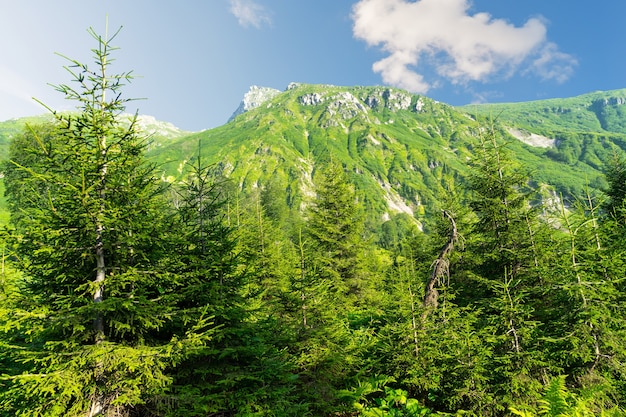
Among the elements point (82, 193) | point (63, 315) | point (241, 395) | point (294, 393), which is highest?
point (82, 193)

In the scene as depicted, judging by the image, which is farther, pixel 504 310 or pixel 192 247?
pixel 192 247

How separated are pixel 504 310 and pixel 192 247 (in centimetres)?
815

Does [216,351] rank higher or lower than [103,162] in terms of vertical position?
lower

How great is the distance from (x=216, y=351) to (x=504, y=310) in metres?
6.94

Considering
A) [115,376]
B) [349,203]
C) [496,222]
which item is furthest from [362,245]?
[115,376]

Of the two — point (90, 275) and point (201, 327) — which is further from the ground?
point (90, 275)

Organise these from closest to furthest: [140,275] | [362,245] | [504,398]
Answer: [140,275]
[504,398]
[362,245]

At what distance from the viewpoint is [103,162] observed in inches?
253

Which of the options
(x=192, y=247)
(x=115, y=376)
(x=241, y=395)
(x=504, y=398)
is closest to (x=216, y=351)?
(x=241, y=395)

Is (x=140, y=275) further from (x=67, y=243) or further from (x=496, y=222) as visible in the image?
(x=496, y=222)

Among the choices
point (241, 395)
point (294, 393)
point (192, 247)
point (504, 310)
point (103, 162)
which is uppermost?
point (103, 162)

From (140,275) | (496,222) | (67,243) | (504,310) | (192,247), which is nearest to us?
(67,243)

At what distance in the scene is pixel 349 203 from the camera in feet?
72.4

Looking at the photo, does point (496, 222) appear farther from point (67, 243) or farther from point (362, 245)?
point (67, 243)
